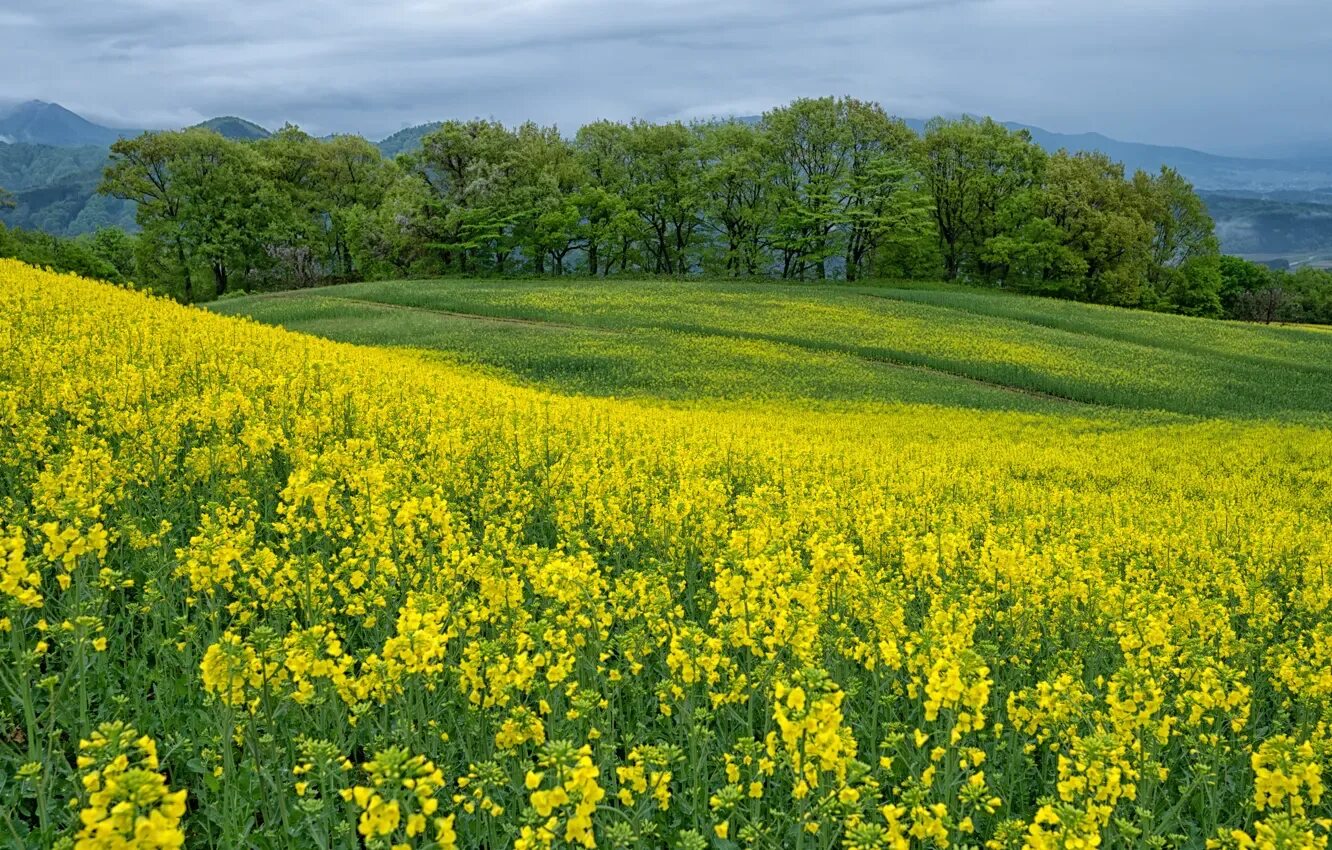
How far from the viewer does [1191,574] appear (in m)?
9.75

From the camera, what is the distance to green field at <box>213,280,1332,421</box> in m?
33.3

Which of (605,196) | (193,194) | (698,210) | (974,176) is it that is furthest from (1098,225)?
(193,194)

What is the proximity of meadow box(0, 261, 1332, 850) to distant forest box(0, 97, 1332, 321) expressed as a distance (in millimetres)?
54270

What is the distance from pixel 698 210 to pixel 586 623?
74300 mm

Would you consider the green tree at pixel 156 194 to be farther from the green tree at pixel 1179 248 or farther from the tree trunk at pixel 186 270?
the green tree at pixel 1179 248

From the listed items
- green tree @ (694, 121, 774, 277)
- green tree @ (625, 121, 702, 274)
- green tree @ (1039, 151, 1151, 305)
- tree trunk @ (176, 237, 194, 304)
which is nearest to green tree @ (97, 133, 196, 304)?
tree trunk @ (176, 237, 194, 304)

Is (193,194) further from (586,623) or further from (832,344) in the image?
(586,623)

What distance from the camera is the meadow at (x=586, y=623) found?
371cm

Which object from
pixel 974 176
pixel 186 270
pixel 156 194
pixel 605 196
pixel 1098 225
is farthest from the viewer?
pixel 974 176

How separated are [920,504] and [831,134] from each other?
68.9m

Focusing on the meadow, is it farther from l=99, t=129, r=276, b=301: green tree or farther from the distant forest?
l=99, t=129, r=276, b=301: green tree

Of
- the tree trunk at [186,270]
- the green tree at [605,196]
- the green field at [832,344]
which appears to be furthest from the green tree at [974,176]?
the tree trunk at [186,270]

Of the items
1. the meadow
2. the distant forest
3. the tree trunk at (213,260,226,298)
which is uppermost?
the distant forest

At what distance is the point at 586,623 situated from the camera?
4.82 meters
